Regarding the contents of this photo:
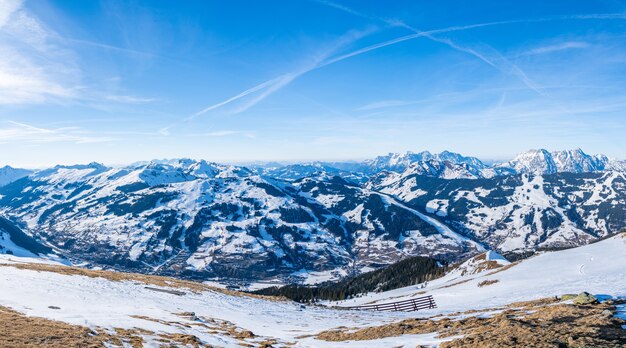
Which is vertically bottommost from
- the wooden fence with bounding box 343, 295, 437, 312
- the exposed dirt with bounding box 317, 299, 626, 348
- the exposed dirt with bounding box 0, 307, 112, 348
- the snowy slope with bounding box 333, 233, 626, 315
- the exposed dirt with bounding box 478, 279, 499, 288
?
the wooden fence with bounding box 343, 295, 437, 312

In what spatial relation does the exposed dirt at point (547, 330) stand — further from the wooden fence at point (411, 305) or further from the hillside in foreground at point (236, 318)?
the wooden fence at point (411, 305)

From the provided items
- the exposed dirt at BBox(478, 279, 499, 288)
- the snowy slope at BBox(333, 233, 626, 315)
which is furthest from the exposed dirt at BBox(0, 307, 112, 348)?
the exposed dirt at BBox(478, 279, 499, 288)

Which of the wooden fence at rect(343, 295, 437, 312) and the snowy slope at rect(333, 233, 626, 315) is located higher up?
the snowy slope at rect(333, 233, 626, 315)

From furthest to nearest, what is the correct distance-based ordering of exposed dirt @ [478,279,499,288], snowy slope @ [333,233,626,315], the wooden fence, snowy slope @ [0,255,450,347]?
exposed dirt @ [478,279,499,288], the wooden fence, snowy slope @ [333,233,626,315], snowy slope @ [0,255,450,347]

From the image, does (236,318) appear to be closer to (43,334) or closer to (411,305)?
(43,334)

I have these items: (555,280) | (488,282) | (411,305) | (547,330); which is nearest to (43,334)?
(547,330)

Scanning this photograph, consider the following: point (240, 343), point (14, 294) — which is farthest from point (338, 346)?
point (14, 294)

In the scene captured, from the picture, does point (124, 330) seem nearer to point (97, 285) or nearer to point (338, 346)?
point (338, 346)

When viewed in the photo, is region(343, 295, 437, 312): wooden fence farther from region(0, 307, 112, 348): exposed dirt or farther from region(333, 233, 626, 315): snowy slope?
region(0, 307, 112, 348): exposed dirt
